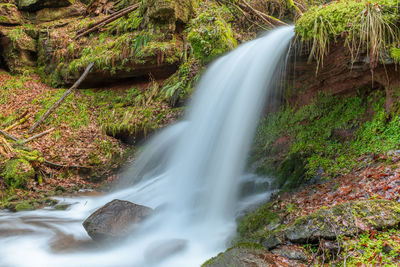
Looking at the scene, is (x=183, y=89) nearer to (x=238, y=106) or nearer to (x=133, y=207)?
(x=238, y=106)

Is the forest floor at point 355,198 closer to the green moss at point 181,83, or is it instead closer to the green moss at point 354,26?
the green moss at point 354,26

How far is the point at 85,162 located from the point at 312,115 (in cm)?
595

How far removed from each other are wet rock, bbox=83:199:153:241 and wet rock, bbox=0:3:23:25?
12.8m

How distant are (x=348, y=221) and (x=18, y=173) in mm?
6498

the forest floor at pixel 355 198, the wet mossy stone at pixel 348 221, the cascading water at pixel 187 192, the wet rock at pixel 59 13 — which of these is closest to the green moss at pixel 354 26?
the cascading water at pixel 187 192

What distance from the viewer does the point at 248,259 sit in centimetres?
224

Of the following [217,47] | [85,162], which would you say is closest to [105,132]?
[85,162]

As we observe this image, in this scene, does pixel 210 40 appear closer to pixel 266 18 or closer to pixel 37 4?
pixel 266 18

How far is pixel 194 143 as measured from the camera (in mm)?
6207

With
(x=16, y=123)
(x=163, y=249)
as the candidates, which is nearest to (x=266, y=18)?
(x=163, y=249)

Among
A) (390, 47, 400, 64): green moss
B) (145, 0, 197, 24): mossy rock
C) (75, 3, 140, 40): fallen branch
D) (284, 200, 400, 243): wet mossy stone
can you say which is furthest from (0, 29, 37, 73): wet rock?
(390, 47, 400, 64): green moss

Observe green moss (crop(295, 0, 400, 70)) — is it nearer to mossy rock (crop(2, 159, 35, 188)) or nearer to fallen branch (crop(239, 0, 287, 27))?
fallen branch (crop(239, 0, 287, 27))

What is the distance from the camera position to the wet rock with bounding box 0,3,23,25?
12.1 m

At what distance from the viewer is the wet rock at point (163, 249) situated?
10.7 feet
